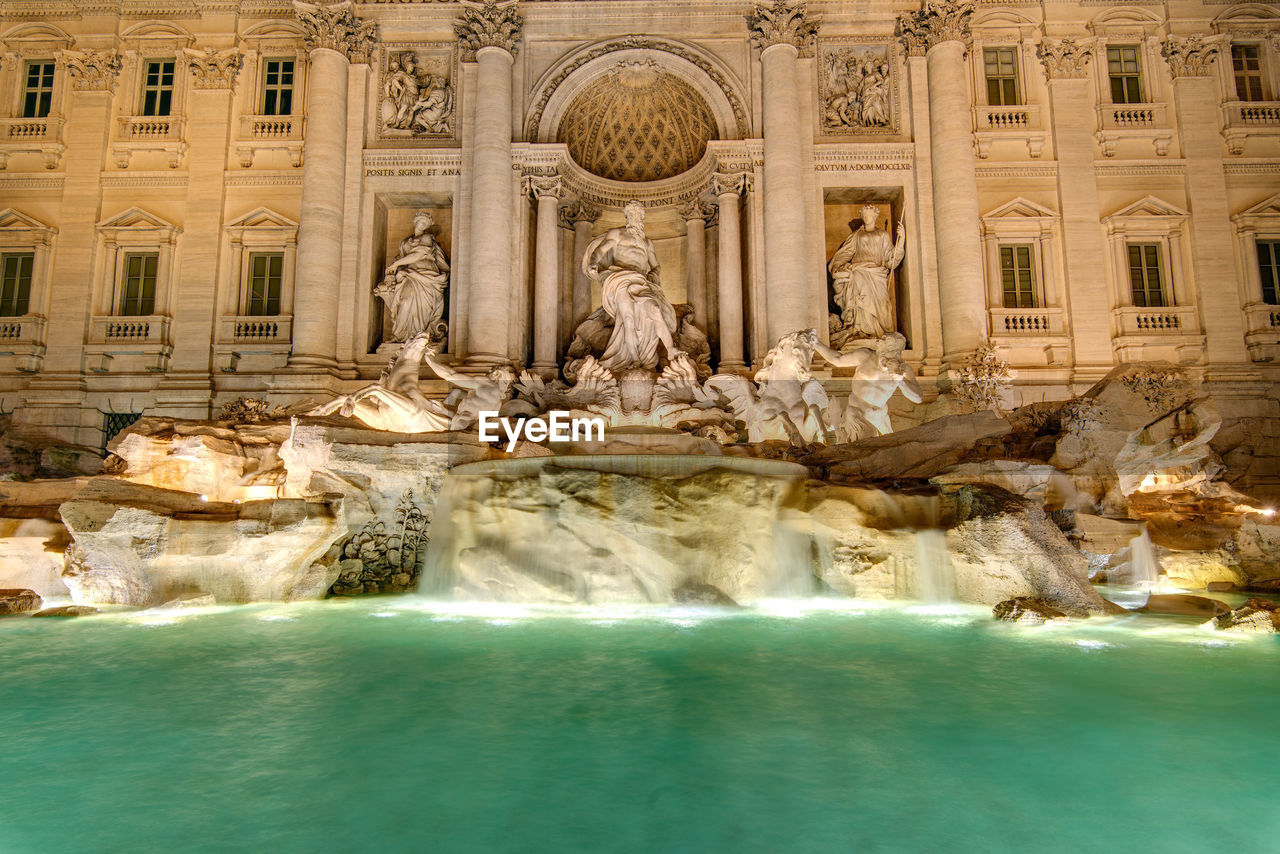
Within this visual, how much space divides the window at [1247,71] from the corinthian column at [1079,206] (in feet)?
13.0

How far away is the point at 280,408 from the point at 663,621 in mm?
12792

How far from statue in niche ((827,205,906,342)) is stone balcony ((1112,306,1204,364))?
5488 millimetres

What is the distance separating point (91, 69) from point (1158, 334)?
27.7 meters

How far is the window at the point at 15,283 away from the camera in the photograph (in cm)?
1970

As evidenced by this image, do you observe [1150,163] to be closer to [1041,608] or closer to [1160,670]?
[1041,608]

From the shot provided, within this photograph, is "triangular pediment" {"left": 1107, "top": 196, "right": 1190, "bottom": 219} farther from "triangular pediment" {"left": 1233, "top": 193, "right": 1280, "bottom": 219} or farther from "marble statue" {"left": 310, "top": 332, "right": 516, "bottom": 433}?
"marble statue" {"left": 310, "top": 332, "right": 516, "bottom": 433}

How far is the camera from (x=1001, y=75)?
1969 centimetres

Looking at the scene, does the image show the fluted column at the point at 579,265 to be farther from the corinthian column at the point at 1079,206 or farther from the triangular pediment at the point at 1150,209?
the triangular pediment at the point at 1150,209

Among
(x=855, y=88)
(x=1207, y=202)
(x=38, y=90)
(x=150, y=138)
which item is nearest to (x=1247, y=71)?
(x=1207, y=202)

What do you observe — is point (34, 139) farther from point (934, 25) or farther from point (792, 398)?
point (934, 25)

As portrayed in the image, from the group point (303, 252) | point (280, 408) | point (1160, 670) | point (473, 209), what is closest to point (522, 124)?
point (473, 209)

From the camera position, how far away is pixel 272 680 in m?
5.39

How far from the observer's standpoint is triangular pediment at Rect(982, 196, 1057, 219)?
741 inches

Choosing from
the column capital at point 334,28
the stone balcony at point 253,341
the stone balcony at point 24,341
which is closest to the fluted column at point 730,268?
the column capital at point 334,28
